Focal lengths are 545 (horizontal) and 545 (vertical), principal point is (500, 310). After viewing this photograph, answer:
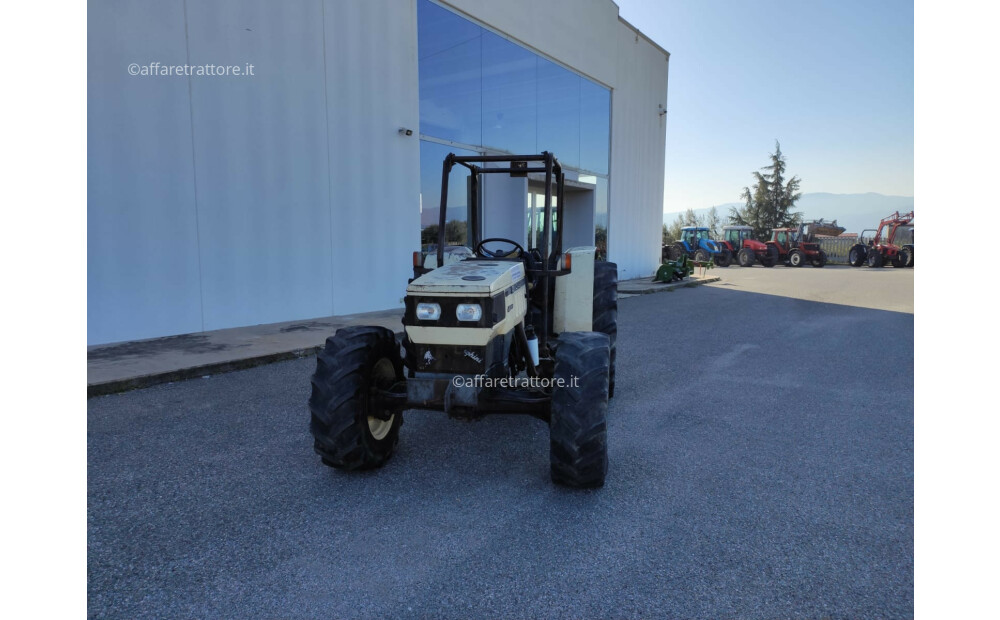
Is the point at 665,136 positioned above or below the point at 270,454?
above

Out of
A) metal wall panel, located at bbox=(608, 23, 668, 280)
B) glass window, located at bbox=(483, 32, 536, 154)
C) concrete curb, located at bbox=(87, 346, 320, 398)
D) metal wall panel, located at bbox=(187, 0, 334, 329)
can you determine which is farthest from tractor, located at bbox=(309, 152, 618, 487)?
metal wall panel, located at bbox=(608, 23, 668, 280)

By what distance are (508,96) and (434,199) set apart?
386 centimetres

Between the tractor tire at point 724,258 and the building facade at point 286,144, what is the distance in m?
22.5

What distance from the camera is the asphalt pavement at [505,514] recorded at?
7.41 feet

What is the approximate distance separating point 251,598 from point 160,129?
6.94 meters

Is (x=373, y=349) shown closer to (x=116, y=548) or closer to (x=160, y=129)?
(x=116, y=548)

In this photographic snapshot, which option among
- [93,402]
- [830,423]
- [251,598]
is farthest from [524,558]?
[93,402]

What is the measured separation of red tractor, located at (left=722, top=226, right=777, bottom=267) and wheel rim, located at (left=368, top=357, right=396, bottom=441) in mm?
32469

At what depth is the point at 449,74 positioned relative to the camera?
11.3 metres

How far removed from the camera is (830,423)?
442cm

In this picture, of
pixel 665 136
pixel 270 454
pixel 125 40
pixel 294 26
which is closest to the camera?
pixel 270 454

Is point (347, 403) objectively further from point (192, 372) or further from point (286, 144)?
point (286, 144)

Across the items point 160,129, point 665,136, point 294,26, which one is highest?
point 665,136

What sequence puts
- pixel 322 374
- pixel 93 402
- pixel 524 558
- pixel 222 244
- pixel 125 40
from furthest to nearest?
pixel 222 244 < pixel 125 40 < pixel 93 402 < pixel 322 374 < pixel 524 558
